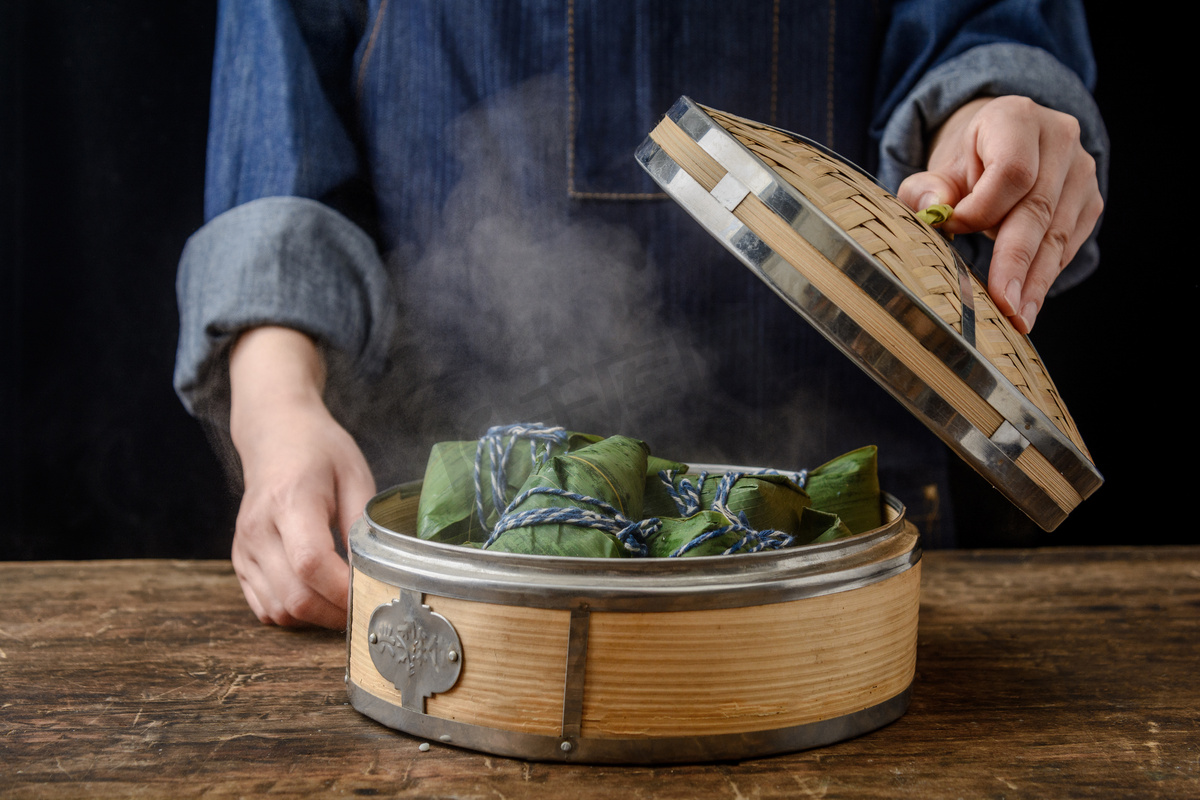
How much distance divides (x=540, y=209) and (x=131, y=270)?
115cm

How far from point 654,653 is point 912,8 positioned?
137cm

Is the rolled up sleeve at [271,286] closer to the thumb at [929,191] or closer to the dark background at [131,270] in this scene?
the dark background at [131,270]

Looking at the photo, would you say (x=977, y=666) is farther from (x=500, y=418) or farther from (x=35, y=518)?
(x=35, y=518)

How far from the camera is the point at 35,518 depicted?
2.11 metres

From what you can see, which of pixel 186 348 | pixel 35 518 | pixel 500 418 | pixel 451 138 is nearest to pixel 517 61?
pixel 451 138

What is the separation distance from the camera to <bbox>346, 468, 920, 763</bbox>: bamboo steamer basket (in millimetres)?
725

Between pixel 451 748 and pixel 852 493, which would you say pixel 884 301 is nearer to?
pixel 852 493

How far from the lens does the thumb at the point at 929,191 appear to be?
1096 millimetres

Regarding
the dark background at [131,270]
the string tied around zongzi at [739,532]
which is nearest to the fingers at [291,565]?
the string tied around zongzi at [739,532]

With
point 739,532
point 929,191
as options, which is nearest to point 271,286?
point 739,532

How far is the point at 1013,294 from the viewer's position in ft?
3.07

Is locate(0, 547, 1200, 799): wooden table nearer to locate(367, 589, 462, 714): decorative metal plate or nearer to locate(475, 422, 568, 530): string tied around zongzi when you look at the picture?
locate(367, 589, 462, 714): decorative metal plate

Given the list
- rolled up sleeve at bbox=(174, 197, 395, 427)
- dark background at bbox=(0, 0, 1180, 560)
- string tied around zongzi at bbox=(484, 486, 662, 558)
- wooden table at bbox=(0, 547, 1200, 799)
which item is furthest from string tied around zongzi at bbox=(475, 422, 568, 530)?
dark background at bbox=(0, 0, 1180, 560)

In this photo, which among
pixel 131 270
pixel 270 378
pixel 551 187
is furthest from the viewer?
pixel 131 270
